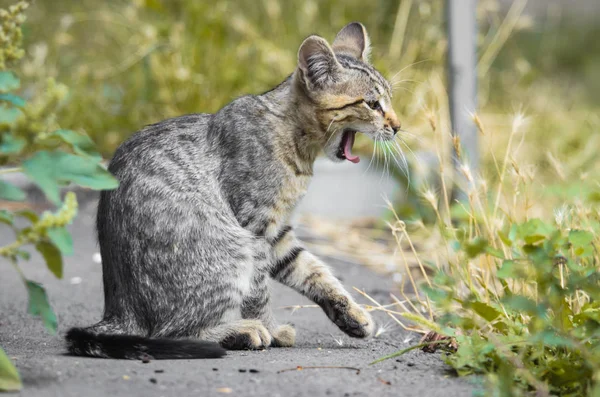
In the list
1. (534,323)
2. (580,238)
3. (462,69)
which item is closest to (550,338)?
(534,323)

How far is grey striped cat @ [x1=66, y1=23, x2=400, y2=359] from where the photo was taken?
9.18 ft

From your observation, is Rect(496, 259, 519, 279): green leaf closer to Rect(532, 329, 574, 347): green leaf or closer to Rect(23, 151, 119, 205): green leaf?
Rect(532, 329, 574, 347): green leaf

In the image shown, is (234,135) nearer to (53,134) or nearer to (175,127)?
(175,127)

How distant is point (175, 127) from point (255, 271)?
25.7 inches

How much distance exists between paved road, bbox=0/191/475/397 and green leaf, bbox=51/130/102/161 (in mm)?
608

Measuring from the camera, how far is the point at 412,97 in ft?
19.9

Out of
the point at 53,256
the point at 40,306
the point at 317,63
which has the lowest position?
the point at 40,306

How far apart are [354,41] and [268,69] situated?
2489 mm

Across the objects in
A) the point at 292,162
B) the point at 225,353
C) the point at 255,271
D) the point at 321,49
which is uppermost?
the point at 321,49

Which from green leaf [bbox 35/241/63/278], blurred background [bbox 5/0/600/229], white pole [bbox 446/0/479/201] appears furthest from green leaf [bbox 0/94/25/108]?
blurred background [bbox 5/0/600/229]

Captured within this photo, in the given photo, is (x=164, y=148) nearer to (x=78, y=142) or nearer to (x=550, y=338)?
(x=78, y=142)

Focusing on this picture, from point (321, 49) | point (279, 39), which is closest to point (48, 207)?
point (279, 39)

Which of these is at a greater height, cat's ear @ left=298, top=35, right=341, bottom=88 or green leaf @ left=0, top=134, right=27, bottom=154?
cat's ear @ left=298, top=35, right=341, bottom=88

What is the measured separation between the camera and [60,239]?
2.02 m
